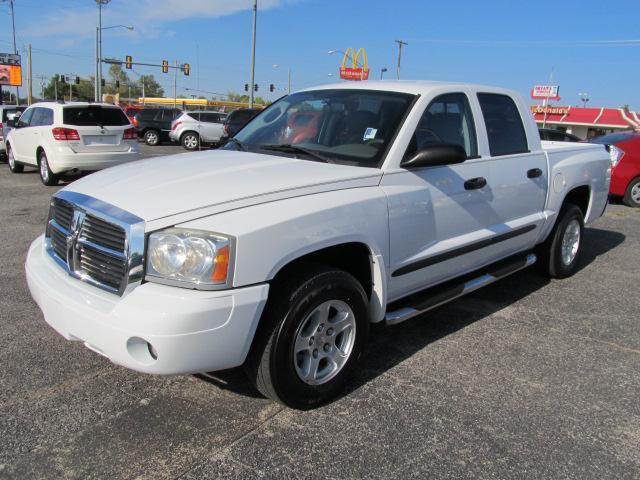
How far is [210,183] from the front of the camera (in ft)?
9.60

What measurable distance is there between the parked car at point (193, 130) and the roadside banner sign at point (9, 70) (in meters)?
19.3

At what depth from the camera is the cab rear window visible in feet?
35.1

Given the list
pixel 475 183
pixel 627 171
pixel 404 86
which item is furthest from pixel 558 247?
pixel 627 171

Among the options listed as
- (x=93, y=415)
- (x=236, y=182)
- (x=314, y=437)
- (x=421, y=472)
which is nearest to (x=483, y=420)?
(x=421, y=472)

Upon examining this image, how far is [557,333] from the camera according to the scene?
424 cm

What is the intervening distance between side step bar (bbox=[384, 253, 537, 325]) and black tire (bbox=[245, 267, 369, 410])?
0.49 meters

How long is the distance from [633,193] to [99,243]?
1087cm

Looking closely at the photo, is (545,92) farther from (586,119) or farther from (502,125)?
(502,125)

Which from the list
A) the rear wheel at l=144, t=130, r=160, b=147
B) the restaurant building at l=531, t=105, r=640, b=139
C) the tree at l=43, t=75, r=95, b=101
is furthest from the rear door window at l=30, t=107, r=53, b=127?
the tree at l=43, t=75, r=95, b=101

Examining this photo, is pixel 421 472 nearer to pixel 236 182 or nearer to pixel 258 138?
pixel 236 182

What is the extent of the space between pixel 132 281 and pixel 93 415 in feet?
2.84

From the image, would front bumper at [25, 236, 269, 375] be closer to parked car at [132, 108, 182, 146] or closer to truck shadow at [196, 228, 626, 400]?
truck shadow at [196, 228, 626, 400]

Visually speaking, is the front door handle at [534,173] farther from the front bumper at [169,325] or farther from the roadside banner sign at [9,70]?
the roadside banner sign at [9,70]

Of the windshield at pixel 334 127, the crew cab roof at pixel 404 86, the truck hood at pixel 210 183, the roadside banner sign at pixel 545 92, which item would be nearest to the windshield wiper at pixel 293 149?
the windshield at pixel 334 127
